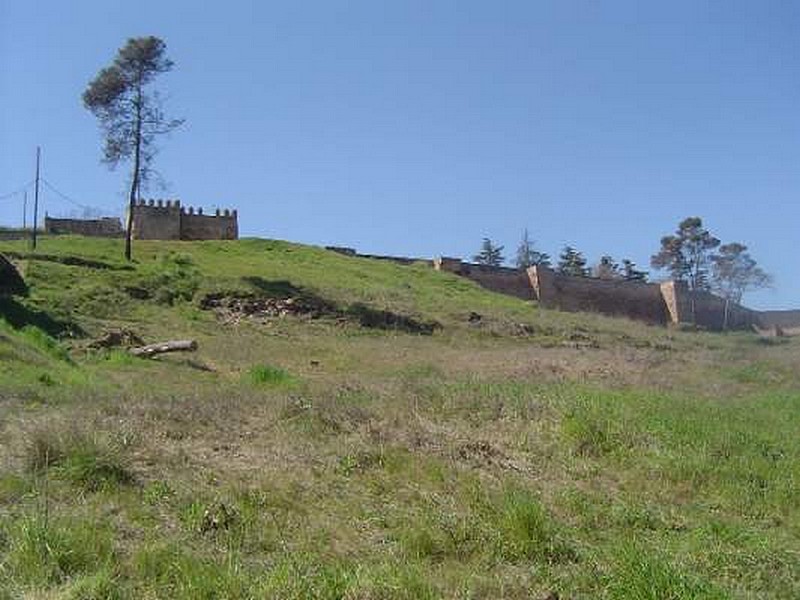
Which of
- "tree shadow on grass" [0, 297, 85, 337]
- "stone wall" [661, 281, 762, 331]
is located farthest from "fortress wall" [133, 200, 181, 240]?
"stone wall" [661, 281, 762, 331]

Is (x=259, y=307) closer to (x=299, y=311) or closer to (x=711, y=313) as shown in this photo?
(x=299, y=311)

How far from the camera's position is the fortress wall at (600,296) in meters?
55.1

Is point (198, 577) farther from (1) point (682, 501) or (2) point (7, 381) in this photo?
(2) point (7, 381)

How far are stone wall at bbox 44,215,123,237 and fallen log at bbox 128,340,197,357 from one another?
31.8 m

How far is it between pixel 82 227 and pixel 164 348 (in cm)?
3455

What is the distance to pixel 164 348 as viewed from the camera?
17.8 metres

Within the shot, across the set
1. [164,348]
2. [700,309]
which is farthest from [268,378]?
[700,309]

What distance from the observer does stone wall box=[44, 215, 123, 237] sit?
1917 inches

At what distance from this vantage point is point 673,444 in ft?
27.3

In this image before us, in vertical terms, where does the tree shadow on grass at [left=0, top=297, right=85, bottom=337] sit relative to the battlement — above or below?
below

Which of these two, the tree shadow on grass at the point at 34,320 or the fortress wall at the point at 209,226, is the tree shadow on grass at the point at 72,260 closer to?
the tree shadow on grass at the point at 34,320

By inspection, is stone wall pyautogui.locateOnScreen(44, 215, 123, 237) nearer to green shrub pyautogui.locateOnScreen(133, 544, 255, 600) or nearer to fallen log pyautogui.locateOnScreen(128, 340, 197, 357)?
fallen log pyautogui.locateOnScreen(128, 340, 197, 357)

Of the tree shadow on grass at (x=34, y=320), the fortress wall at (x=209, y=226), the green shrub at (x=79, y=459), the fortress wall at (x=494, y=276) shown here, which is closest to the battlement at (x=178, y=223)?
the fortress wall at (x=209, y=226)

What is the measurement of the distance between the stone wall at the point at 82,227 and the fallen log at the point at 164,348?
31796 mm
